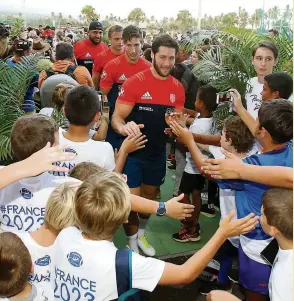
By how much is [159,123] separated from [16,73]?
1407 mm

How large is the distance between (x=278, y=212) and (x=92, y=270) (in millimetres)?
940

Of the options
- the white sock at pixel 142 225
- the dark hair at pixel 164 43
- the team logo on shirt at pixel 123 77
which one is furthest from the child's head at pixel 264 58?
the white sock at pixel 142 225

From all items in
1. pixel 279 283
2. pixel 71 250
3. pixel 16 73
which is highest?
pixel 16 73

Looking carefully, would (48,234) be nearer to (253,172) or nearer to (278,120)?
(253,172)

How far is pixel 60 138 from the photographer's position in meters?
2.79

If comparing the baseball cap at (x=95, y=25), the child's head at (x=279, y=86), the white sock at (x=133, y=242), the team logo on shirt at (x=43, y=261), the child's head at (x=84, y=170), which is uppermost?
the baseball cap at (x=95, y=25)

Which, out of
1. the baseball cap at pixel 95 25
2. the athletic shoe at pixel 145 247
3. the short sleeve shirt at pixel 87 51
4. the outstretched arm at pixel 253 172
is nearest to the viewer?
the outstretched arm at pixel 253 172

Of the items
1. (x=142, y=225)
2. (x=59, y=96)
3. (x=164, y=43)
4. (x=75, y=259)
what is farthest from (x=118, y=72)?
(x=75, y=259)

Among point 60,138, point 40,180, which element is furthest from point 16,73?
point 40,180

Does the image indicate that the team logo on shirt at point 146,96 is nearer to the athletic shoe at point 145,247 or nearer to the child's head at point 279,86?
the child's head at point 279,86

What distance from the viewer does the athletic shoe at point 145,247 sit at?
4000mm

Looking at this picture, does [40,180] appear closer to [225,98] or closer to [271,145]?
[271,145]

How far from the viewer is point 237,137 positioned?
2.95 m

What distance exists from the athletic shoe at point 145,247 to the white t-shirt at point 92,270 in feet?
7.37
